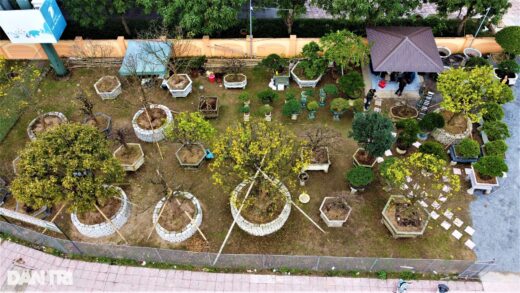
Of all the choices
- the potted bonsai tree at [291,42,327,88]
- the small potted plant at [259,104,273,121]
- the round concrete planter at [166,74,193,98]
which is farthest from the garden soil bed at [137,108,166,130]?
the potted bonsai tree at [291,42,327,88]

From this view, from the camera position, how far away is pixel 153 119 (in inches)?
906

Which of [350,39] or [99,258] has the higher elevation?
[350,39]

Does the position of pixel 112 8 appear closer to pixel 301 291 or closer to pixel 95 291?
pixel 95 291

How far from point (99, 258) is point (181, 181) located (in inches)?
213

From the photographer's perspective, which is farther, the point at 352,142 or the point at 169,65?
the point at 169,65

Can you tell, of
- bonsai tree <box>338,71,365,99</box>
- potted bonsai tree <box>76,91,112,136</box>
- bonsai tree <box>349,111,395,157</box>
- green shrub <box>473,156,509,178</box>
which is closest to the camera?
bonsai tree <box>349,111,395,157</box>

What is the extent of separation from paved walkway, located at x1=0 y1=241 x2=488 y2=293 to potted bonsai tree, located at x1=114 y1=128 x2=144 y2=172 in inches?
204

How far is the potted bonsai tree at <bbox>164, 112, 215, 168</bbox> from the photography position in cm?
1982

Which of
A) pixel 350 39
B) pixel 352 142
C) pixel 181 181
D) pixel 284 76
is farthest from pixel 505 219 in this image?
pixel 181 181

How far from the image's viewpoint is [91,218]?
62.5 ft

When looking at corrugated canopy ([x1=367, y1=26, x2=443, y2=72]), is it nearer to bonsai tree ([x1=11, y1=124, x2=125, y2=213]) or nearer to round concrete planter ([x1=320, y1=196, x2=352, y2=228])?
round concrete planter ([x1=320, y1=196, x2=352, y2=228])

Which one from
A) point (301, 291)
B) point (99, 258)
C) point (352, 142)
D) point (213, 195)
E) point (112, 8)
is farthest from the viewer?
point (112, 8)

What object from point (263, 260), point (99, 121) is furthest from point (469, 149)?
point (99, 121)

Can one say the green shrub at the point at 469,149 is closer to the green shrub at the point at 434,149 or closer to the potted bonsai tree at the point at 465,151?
the potted bonsai tree at the point at 465,151
